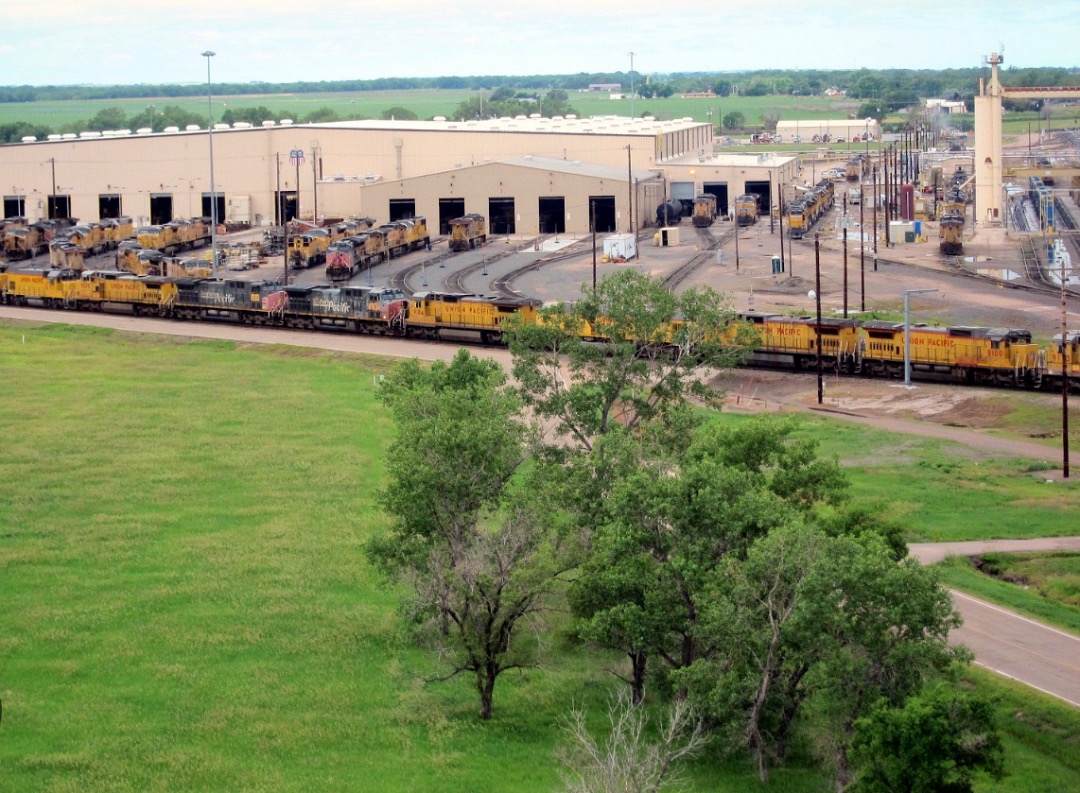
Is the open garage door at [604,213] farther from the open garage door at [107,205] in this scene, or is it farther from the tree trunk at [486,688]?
the tree trunk at [486,688]

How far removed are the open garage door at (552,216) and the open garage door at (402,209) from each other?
11046mm

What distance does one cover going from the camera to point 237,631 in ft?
122

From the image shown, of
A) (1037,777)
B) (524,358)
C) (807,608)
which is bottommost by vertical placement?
(1037,777)

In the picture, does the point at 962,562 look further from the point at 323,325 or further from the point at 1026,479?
the point at 323,325

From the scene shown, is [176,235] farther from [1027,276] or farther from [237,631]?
[237,631]

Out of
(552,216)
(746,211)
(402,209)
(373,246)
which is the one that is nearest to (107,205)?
(402,209)

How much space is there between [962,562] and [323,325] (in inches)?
1958

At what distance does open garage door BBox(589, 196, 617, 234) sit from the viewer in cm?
12006

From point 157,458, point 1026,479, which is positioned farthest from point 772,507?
point 157,458

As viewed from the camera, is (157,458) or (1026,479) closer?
(1026,479)

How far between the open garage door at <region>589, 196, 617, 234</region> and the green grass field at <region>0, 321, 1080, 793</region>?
58487 millimetres

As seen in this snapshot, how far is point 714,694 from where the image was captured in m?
28.5

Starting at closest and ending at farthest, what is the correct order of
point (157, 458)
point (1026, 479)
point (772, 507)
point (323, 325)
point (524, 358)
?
point (772, 507), point (524, 358), point (1026, 479), point (157, 458), point (323, 325)

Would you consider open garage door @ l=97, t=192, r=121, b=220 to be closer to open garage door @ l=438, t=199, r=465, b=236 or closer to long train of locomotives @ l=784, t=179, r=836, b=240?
open garage door @ l=438, t=199, r=465, b=236
